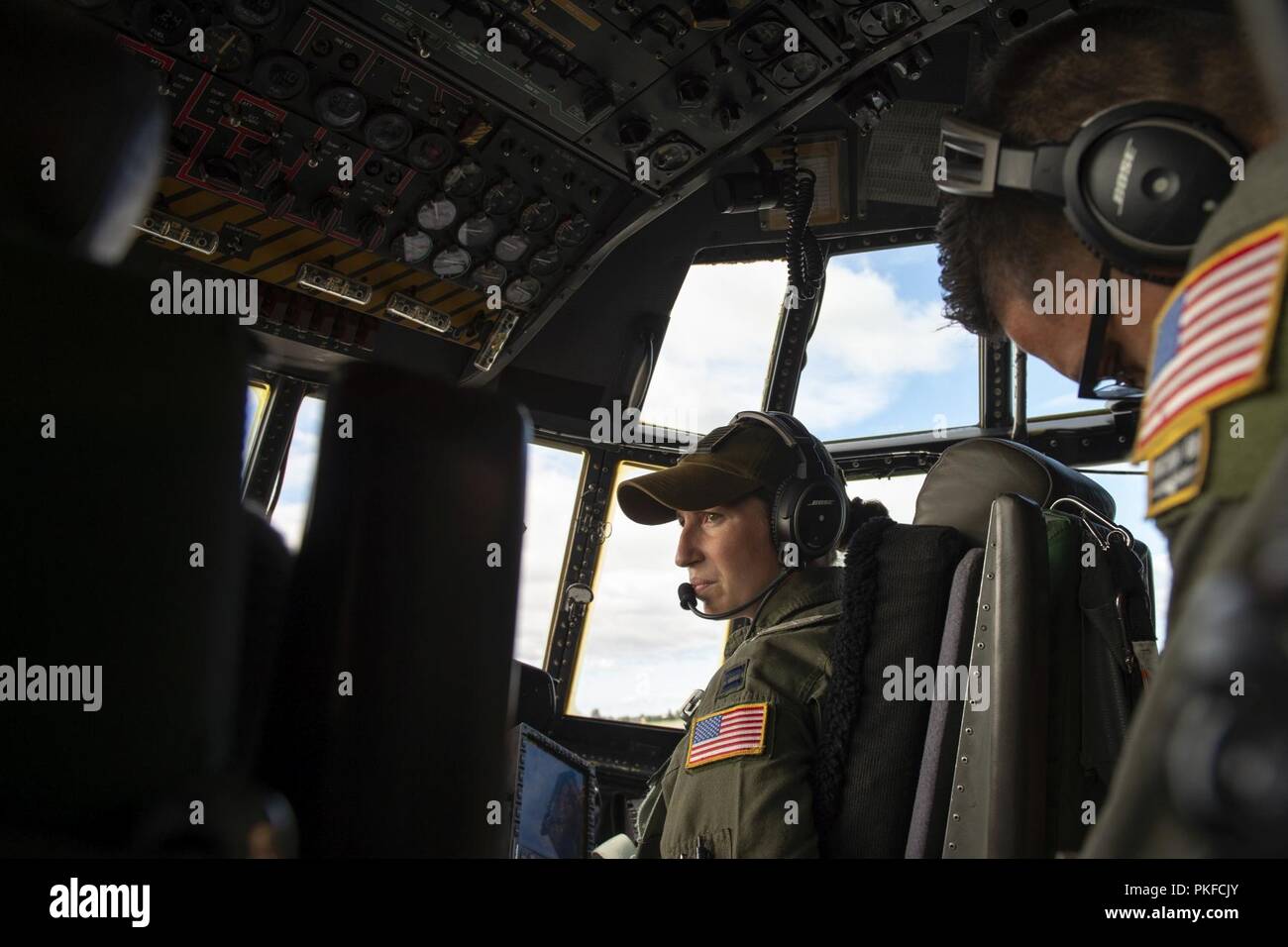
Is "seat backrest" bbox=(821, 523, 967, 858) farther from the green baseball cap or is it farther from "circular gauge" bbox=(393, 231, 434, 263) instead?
"circular gauge" bbox=(393, 231, 434, 263)

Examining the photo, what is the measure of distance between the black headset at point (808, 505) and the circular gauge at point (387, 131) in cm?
203

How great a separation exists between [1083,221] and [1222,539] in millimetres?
412

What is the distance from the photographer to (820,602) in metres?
1.97

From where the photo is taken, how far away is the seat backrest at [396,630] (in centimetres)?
58

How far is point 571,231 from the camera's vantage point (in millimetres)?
4004

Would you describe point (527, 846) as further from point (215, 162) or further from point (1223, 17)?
point (215, 162)

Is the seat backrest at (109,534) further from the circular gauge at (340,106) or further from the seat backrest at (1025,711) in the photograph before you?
the circular gauge at (340,106)

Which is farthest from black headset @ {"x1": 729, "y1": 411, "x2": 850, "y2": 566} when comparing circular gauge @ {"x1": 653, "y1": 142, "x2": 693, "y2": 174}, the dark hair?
circular gauge @ {"x1": 653, "y1": 142, "x2": 693, "y2": 174}

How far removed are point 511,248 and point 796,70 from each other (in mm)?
1330

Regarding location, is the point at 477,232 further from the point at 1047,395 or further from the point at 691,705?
the point at 1047,395

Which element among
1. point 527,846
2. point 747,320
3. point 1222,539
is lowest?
point 527,846

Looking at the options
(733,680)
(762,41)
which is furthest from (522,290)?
(733,680)

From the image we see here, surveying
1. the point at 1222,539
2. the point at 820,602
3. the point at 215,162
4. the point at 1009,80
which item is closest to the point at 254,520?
the point at 1222,539
